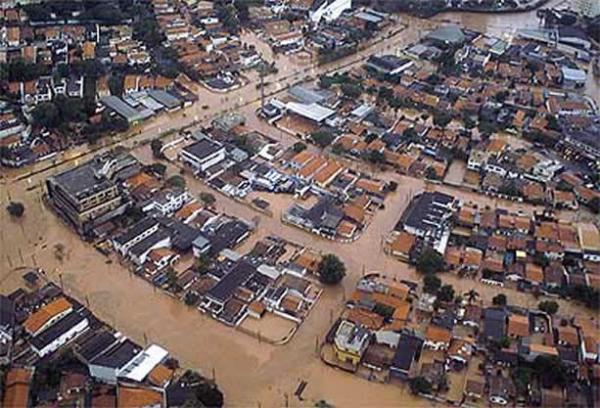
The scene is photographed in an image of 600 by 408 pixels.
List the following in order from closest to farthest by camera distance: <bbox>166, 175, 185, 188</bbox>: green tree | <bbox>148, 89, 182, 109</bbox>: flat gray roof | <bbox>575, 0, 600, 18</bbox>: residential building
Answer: <bbox>166, 175, 185, 188</bbox>: green tree < <bbox>148, 89, 182, 109</bbox>: flat gray roof < <bbox>575, 0, 600, 18</bbox>: residential building

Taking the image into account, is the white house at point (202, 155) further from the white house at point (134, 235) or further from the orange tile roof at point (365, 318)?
the orange tile roof at point (365, 318)

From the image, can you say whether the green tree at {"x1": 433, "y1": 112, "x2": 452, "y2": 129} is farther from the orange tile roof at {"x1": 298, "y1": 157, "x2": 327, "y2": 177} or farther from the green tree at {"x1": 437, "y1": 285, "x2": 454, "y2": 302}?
the green tree at {"x1": 437, "y1": 285, "x2": 454, "y2": 302}

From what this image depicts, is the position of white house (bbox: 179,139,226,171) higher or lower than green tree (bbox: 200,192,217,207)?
higher

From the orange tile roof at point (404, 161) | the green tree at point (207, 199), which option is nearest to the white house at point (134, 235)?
the green tree at point (207, 199)

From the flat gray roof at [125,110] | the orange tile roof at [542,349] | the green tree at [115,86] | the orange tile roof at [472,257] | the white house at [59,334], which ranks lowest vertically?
the white house at [59,334]

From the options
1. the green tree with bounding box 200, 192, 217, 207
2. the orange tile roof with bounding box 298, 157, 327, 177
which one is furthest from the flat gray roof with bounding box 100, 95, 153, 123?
the orange tile roof with bounding box 298, 157, 327, 177

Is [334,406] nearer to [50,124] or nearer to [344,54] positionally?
[50,124]
